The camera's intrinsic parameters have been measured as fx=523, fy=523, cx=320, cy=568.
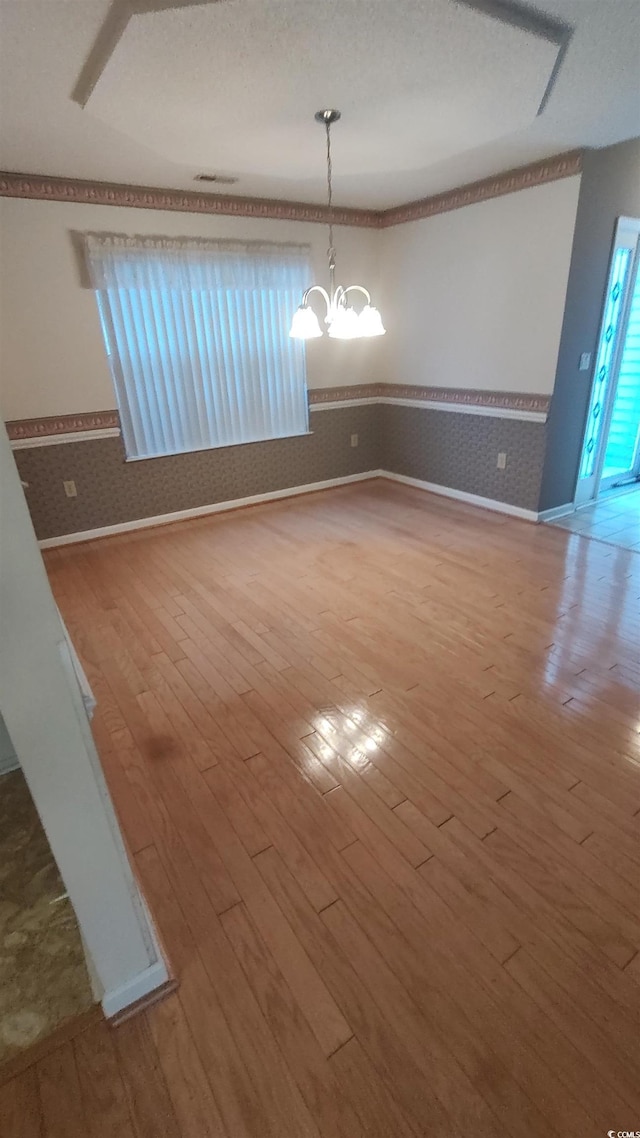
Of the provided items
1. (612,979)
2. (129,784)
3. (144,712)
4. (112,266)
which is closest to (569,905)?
(612,979)

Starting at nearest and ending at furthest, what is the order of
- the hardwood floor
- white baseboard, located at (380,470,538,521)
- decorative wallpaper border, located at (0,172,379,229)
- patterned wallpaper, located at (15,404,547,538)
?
1. the hardwood floor
2. decorative wallpaper border, located at (0,172,379,229)
3. patterned wallpaper, located at (15,404,547,538)
4. white baseboard, located at (380,470,538,521)

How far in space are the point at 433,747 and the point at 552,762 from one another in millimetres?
429

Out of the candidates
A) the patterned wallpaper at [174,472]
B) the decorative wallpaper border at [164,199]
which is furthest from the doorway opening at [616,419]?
the decorative wallpaper border at [164,199]

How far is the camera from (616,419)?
4688 millimetres

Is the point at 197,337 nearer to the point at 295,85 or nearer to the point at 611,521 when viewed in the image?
the point at 295,85

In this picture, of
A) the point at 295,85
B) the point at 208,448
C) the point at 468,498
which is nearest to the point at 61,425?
the point at 208,448

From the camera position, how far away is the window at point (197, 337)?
371 cm

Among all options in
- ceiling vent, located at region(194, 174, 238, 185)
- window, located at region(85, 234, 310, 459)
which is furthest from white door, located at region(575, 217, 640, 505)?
ceiling vent, located at region(194, 174, 238, 185)

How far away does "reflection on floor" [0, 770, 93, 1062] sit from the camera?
1274 mm

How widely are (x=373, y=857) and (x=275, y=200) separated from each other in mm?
4526

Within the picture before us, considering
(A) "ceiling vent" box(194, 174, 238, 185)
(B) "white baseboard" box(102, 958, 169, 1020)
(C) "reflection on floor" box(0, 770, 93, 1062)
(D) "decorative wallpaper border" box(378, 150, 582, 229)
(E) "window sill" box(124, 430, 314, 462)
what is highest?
(A) "ceiling vent" box(194, 174, 238, 185)

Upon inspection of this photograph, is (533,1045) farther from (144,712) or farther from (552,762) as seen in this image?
(144,712)

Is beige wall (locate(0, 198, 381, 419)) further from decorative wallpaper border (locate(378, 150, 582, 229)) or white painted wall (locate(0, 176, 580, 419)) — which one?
decorative wallpaper border (locate(378, 150, 582, 229))

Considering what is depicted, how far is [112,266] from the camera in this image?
3592 millimetres
